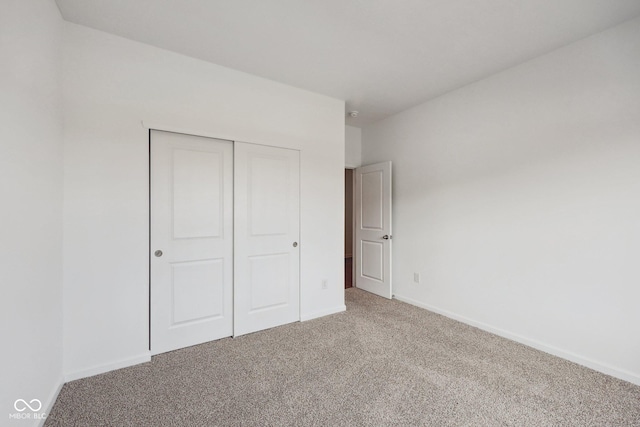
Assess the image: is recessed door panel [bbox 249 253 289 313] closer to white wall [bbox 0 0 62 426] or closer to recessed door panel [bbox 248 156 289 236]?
recessed door panel [bbox 248 156 289 236]

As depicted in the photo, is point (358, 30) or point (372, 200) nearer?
point (358, 30)

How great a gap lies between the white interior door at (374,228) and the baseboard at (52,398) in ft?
11.2

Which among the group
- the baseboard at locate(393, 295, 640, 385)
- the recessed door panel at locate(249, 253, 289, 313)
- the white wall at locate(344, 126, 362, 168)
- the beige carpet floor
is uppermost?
the white wall at locate(344, 126, 362, 168)

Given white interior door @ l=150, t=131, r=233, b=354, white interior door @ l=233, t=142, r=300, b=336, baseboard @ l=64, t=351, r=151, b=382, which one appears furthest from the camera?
white interior door @ l=233, t=142, r=300, b=336

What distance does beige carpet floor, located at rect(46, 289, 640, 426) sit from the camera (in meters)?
1.63

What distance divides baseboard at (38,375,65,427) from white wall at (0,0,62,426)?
0.01 m

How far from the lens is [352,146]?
14.5 feet

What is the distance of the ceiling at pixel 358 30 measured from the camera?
1.87 meters

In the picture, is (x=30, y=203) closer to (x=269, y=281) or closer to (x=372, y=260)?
(x=269, y=281)

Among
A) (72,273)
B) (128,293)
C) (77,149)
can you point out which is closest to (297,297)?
(128,293)

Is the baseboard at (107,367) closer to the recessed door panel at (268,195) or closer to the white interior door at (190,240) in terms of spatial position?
the white interior door at (190,240)

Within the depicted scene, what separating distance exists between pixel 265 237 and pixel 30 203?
177 centimetres

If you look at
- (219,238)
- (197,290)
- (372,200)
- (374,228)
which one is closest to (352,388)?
(197,290)

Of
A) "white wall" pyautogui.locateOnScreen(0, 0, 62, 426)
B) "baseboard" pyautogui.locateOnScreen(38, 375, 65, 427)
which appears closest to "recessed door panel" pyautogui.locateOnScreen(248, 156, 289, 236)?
"white wall" pyautogui.locateOnScreen(0, 0, 62, 426)
